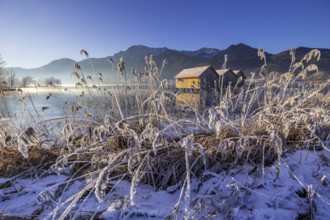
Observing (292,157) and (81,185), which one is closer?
(81,185)

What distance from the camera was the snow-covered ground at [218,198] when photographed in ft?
4.04

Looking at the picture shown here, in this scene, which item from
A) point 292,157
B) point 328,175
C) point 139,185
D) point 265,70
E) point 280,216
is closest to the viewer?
point 280,216

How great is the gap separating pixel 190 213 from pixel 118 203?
0.53 meters

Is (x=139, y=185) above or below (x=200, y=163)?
below

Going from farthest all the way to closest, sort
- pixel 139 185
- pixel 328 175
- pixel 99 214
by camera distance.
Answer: pixel 139 185, pixel 328 175, pixel 99 214

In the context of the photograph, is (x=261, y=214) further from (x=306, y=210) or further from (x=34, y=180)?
(x=34, y=180)

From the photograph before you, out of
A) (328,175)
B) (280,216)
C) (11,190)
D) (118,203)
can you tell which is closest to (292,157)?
(328,175)

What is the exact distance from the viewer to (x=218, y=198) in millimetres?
1376

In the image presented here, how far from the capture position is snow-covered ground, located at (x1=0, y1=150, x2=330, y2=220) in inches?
48.5

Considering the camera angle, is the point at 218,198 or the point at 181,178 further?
the point at 181,178

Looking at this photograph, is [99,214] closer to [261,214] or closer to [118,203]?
[118,203]

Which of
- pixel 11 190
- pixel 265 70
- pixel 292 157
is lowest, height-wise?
pixel 11 190

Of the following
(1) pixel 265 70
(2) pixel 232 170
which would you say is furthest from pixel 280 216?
(1) pixel 265 70

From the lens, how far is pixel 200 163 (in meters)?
1.74
